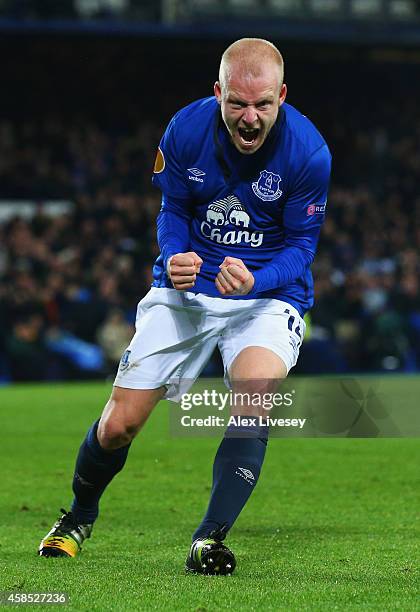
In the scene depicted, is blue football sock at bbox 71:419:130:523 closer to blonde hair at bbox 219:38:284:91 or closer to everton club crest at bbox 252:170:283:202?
everton club crest at bbox 252:170:283:202

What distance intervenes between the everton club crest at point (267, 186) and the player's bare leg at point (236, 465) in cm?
62

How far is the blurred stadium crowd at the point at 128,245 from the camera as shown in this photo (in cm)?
1597

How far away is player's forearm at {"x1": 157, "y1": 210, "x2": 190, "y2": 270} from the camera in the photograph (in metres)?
5.05

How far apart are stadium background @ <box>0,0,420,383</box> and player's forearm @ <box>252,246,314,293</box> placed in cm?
1064

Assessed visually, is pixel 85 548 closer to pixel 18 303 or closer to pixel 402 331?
pixel 18 303

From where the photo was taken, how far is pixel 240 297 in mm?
5094

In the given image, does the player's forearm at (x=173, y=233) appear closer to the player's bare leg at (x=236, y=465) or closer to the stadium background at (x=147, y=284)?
the player's bare leg at (x=236, y=465)

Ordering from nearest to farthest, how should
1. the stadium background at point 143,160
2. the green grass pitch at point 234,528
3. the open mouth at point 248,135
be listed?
1. the green grass pitch at point 234,528
2. the open mouth at point 248,135
3. the stadium background at point 143,160

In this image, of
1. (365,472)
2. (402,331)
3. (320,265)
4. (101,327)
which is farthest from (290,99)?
(365,472)

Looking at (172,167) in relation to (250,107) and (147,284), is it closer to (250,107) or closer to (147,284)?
(250,107)

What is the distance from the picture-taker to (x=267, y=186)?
16.2 feet

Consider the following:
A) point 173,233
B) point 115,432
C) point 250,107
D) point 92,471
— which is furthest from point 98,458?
point 250,107

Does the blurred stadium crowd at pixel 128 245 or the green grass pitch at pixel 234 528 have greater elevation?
the green grass pitch at pixel 234 528

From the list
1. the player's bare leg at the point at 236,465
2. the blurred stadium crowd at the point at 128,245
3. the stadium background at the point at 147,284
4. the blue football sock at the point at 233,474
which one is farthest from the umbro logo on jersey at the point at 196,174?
the blurred stadium crowd at the point at 128,245
